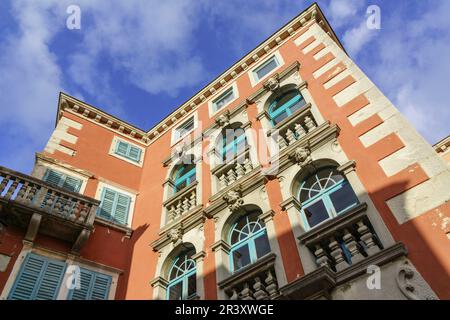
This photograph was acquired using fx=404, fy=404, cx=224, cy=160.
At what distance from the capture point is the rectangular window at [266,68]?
54.9 ft

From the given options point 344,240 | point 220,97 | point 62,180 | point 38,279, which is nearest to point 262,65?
point 220,97

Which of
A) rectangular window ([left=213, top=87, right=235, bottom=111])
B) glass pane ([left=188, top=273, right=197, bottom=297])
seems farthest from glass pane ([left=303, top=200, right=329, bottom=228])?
rectangular window ([left=213, top=87, right=235, bottom=111])

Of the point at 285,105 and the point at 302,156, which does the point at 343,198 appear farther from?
the point at 285,105

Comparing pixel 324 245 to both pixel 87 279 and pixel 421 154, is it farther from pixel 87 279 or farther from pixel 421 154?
pixel 87 279

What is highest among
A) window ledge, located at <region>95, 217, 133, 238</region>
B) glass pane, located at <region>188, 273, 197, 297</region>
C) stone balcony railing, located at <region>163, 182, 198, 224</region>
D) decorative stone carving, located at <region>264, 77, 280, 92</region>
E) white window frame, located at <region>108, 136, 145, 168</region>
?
white window frame, located at <region>108, 136, 145, 168</region>

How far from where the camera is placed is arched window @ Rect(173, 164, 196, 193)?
15336 millimetres

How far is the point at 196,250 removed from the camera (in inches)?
455

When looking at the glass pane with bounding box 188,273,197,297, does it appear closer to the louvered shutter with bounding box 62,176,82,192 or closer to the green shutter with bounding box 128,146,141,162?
the louvered shutter with bounding box 62,176,82,192

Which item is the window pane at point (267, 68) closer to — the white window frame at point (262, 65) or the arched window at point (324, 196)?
the white window frame at point (262, 65)

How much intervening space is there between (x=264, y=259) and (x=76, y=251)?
6017mm

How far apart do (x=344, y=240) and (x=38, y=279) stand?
8.06 metres

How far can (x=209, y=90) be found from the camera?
18.7 meters

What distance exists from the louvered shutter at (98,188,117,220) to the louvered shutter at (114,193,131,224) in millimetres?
Answer: 169
